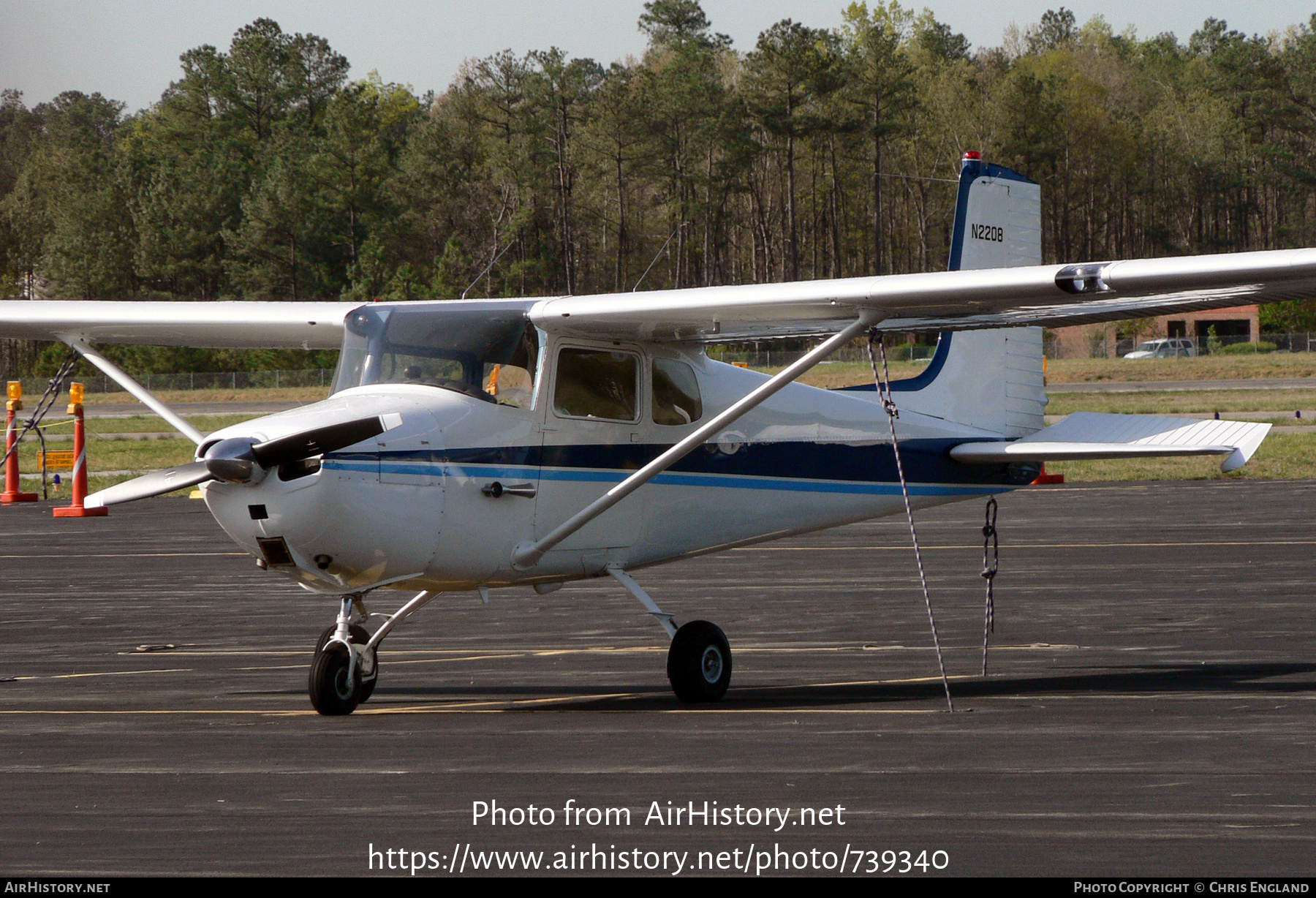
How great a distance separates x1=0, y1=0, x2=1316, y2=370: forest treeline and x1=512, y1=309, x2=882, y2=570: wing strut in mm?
67537

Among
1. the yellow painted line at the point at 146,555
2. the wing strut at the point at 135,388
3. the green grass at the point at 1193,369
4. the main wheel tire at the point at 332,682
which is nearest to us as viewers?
the main wheel tire at the point at 332,682

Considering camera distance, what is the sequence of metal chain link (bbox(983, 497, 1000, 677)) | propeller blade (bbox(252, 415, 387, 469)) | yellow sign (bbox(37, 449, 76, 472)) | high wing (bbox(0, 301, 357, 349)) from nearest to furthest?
propeller blade (bbox(252, 415, 387, 469)), metal chain link (bbox(983, 497, 1000, 677)), high wing (bbox(0, 301, 357, 349)), yellow sign (bbox(37, 449, 76, 472))

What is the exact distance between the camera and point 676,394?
10109mm

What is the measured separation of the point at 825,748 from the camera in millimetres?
7754

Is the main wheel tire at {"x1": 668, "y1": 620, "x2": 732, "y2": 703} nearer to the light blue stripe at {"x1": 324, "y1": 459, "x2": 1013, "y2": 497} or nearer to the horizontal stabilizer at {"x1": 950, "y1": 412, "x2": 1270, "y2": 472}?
the light blue stripe at {"x1": 324, "y1": 459, "x2": 1013, "y2": 497}

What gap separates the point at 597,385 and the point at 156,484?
2812 millimetres

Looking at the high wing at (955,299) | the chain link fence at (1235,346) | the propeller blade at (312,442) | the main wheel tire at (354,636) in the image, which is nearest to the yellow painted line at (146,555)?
the main wheel tire at (354,636)

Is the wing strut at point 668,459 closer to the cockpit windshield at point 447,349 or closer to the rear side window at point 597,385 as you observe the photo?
the rear side window at point 597,385

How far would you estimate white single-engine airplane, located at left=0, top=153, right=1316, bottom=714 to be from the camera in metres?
8.13

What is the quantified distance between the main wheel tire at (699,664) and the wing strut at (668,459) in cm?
96

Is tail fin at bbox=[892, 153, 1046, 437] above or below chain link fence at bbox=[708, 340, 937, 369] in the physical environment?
below

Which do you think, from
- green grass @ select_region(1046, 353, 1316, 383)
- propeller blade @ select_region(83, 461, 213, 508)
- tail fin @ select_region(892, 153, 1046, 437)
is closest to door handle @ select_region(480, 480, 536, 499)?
propeller blade @ select_region(83, 461, 213, 508)

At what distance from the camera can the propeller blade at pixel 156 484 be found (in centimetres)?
800
